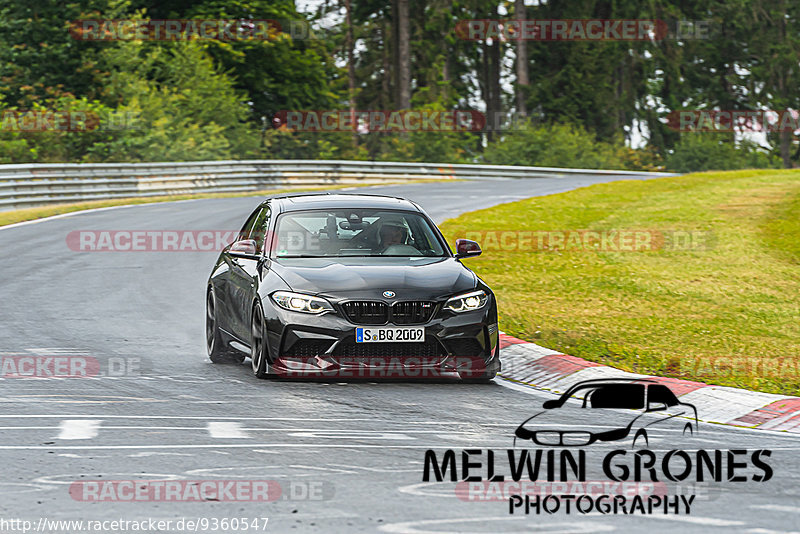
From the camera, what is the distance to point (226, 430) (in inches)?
310

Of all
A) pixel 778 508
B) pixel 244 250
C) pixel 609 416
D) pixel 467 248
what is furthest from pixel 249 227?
pixel 778 508

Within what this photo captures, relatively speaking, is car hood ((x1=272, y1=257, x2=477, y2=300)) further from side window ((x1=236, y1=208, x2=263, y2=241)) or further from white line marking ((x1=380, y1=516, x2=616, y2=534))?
white line marking ((x1=380, y1=516, x2=616, y2=534))

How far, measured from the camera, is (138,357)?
1125 centimetres

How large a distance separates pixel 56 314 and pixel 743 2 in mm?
56678

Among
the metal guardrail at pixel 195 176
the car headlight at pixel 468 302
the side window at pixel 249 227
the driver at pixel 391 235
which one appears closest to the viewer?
the car headlight at pixel 468 302

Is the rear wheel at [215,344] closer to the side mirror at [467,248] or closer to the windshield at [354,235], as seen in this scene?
the windshield at [354,235]

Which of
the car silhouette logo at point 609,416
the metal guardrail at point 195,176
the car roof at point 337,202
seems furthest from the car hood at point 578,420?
the metal guardrail at point 195,176

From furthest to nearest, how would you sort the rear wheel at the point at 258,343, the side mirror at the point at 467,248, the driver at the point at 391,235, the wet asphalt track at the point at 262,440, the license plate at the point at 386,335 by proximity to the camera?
the driver at the point at 391,235, the side mirror at the point at 467,248, the rear wheel at the point at 258,343, the license plate at the point at 386,335, the wet asphalt track at the point at 262,440

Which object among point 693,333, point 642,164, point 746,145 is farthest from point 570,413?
point 746,145

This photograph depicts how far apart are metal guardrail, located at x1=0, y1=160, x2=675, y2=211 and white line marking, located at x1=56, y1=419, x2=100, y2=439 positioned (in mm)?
20088

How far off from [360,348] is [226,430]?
6.15 ft

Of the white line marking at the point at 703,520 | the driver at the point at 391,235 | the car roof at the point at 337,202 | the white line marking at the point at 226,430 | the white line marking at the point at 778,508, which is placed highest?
the car roof at the point at 337,202

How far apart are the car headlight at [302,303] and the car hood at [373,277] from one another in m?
0.06

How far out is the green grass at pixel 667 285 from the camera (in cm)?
1092
